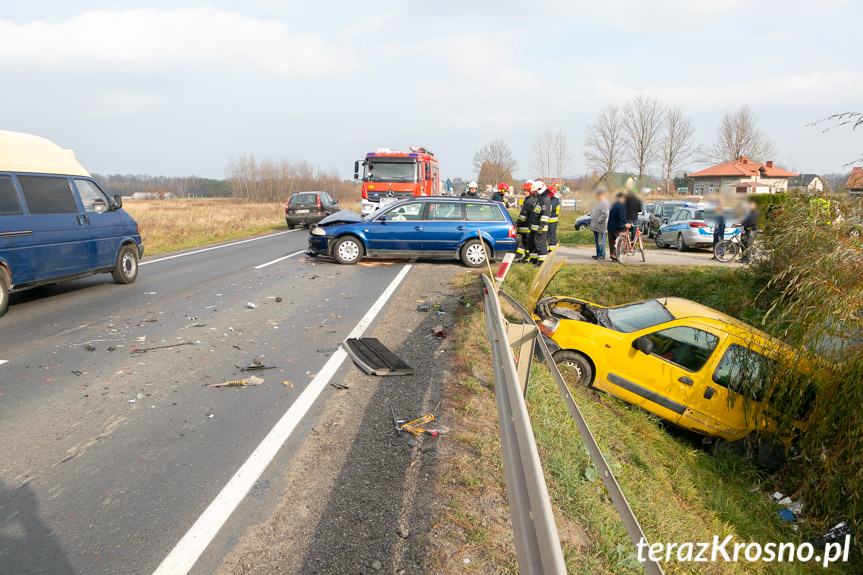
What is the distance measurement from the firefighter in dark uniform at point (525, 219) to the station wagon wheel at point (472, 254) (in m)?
0.90

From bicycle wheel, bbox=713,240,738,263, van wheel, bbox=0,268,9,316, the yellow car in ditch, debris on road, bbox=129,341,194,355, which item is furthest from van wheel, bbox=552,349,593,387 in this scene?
bicycle wheel, bbox=713,240,738,263

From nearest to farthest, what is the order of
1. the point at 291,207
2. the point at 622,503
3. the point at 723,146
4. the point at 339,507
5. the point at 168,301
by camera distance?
the point at 622,503 < the point at 339,507 < the point at 168,301 < the point at 291,207 < the point at 723,146

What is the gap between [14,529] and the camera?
2.92m

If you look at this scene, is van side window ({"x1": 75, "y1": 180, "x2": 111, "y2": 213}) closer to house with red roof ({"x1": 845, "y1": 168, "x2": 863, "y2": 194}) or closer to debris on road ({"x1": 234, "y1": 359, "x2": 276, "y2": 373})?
debris on road ({"x1": 234, "y1": 359, "x2": 276, "y2": 373})

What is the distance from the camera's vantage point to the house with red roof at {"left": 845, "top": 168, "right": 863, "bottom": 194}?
518 cm

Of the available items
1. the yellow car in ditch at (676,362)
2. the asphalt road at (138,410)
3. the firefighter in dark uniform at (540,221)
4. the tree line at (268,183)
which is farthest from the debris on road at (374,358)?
the tree line at (268,183)

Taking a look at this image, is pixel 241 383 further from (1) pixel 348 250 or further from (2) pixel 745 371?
(1) pixel 348 250

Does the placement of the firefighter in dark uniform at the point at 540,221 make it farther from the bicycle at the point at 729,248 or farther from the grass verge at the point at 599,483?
the bicycle at the point at 729,248

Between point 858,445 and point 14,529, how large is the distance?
230 inches

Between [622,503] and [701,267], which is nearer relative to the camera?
[622,503]

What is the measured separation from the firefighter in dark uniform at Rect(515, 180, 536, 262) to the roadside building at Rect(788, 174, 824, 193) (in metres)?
5.70

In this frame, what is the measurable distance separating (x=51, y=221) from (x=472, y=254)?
8.31 metres

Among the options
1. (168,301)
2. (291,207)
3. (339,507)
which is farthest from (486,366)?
(291,207)

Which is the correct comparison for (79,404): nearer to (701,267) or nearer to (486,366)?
(486,366)
